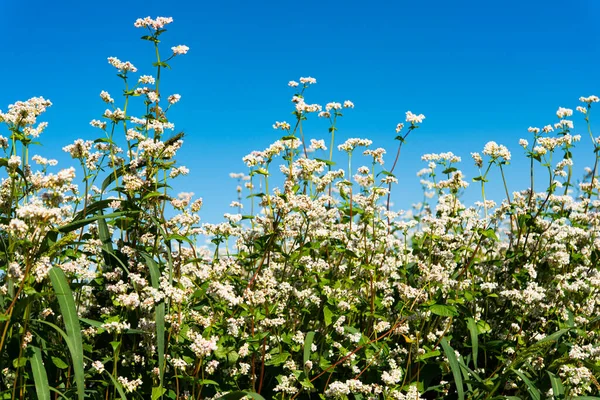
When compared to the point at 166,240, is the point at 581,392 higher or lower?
lower

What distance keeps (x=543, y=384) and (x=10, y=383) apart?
4.72 metres

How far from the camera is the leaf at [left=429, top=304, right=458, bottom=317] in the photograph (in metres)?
5.45

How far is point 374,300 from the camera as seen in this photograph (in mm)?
6211

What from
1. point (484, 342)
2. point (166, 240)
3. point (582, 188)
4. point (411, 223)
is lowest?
point (484, 342)

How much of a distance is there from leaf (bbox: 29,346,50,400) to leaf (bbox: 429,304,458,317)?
10.3 feet

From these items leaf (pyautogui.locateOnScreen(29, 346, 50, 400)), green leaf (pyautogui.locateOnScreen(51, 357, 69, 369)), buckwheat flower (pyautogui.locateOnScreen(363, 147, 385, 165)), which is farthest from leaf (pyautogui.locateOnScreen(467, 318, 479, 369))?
leaf (pyautogui.locateOnScreen(29, 346, 50, 400))

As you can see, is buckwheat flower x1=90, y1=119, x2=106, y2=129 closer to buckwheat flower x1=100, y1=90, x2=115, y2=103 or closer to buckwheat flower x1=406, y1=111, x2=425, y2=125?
buckwheat flower x1=100, y1=90, x2=115, y2=103

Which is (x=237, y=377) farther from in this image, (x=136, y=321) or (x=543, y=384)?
(x=543, y=384)

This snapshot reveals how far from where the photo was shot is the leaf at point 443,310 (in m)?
5.45

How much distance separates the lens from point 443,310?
18.0 feet

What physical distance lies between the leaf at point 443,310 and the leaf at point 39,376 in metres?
3.14

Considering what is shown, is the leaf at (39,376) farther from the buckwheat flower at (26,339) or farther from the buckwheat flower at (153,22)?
the buckwheat flower at (153,22)

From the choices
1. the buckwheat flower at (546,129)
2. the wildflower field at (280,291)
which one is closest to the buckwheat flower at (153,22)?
the wildflower field at (280,291)

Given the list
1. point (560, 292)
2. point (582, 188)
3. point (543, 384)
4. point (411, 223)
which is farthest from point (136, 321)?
point (582, 188)
